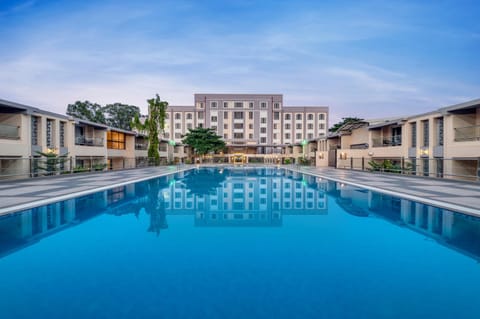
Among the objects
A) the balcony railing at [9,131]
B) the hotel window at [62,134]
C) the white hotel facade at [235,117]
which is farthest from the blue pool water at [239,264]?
the white hotel facade at [235,117]

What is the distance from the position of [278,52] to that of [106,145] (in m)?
26.8

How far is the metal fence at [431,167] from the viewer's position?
54.9ft

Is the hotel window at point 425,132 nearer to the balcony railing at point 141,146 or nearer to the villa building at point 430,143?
the villa building at point 430,143

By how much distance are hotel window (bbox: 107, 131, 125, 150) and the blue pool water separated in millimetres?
24116

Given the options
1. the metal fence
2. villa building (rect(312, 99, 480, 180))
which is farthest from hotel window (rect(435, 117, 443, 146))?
the metal fence

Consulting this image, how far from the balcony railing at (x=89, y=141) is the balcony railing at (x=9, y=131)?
7256mm

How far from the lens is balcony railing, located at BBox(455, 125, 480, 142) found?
16.4 metres

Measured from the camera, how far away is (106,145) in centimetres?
2805

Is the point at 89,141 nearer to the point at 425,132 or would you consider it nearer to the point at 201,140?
the point at 201,140

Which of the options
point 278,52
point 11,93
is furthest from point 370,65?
point 11,93

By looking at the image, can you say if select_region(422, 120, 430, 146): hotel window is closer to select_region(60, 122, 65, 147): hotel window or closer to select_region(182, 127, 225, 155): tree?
select_region(60, 122, 65, 147): hotel window

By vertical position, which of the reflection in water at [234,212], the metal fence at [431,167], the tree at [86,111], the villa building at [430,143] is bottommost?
the reflection in water at [234,212]

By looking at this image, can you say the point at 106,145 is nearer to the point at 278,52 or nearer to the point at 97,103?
the point at 278,52

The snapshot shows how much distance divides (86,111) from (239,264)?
195 feet
